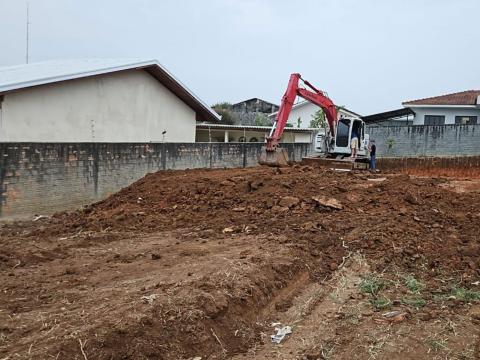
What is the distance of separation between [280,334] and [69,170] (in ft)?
26.8

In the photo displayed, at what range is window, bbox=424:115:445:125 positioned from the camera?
3324 centimetres

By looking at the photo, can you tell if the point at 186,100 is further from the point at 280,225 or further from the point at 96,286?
the point at 96,286

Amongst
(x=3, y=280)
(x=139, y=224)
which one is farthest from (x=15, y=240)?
(x=3, y=280)

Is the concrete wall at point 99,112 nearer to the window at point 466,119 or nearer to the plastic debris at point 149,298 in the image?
the plastic debris at point 149,298

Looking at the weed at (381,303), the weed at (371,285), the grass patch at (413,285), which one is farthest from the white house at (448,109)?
the weed at (381,303)

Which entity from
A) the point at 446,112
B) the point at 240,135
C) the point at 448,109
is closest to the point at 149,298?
the point at 240,135

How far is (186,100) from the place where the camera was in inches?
814

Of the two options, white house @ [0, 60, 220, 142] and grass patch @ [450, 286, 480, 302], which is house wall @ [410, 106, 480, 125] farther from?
grass patch @ [450, 286, 480, 302]

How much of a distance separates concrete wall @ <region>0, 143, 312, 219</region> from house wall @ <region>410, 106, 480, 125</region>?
23.6 m

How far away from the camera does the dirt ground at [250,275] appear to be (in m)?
4.26

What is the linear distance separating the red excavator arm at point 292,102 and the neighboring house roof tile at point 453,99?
59.6 ft

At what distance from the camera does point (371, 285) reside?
20.2ft

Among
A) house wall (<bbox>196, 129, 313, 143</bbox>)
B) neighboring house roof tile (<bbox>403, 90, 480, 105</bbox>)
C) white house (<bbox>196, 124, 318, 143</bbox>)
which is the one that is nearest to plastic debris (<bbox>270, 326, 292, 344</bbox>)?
white house (<bbox>196, 124, 318, 143</bbox>)

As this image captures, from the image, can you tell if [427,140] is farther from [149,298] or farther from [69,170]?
[149,298]
